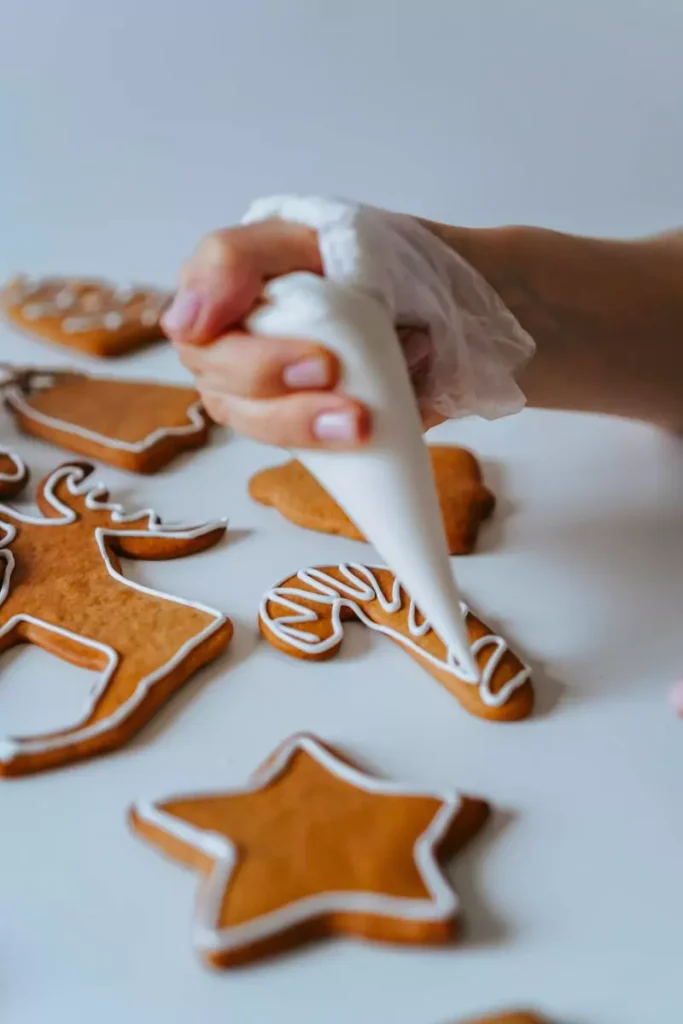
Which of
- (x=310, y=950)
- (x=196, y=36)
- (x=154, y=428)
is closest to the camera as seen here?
(x=310, y=950)

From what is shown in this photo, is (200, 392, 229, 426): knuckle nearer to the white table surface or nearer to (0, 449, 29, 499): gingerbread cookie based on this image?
the white table surface

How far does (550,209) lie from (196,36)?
0.52m

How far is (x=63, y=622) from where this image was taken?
0.76m

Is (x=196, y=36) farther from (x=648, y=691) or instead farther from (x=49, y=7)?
(x=648, y=691)

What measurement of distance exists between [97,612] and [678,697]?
410 millimetres

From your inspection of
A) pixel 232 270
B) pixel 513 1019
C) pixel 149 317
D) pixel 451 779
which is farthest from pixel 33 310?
pixel 513 1019

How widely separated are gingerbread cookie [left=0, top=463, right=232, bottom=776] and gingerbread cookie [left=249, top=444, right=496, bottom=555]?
0.06m

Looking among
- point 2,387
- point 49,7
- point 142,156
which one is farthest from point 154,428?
point 49,7

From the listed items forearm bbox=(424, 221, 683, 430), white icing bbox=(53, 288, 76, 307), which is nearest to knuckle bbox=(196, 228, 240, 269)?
forearm bbox=(424, 221, 683, 430)

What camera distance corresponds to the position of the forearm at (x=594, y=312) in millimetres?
807

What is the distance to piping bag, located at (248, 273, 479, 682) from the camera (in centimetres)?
59

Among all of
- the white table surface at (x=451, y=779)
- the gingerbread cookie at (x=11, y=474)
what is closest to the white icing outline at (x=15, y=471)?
the gingerbread cookie at (x=11, y=474)

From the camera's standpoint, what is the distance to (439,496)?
0.85 m

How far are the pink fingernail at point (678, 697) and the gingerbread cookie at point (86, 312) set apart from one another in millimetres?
746
